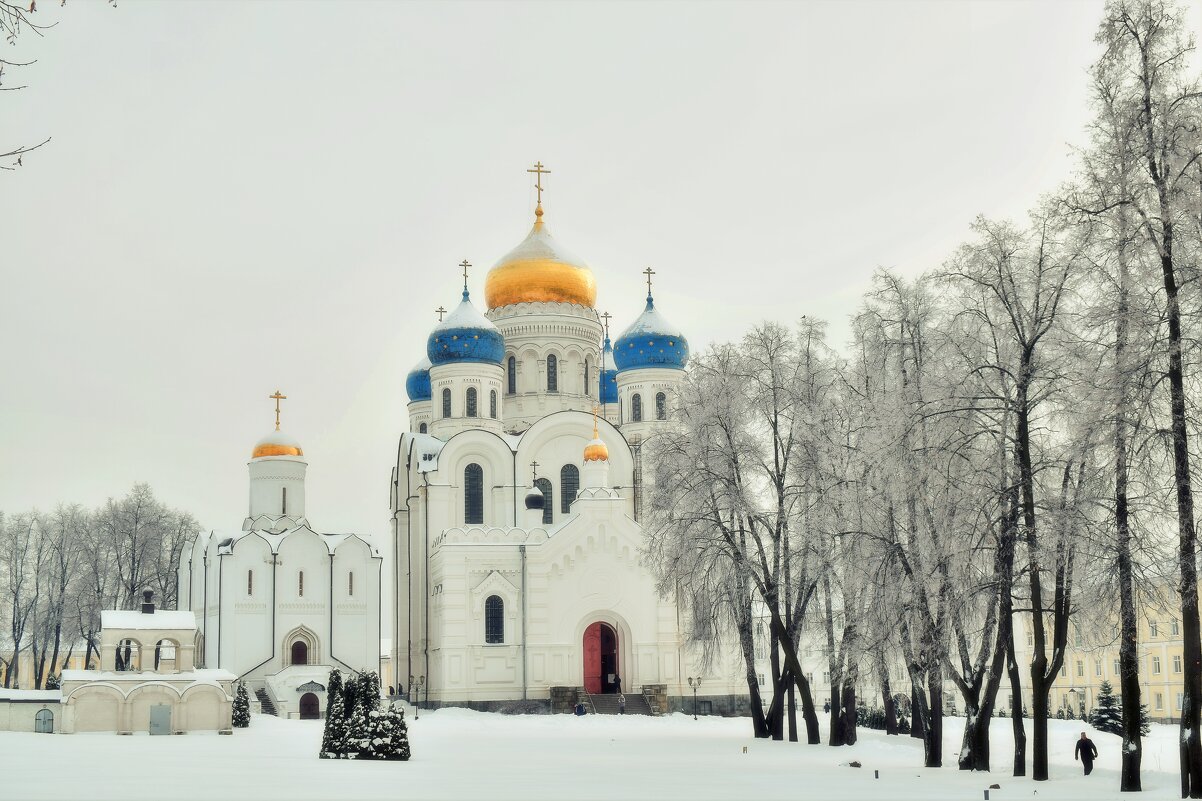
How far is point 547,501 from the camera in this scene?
169ft

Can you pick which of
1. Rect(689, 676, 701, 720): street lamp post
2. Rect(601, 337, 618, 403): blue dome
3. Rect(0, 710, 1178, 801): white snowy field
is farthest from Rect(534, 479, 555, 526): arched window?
Rect(0, 710, 1178, 801): white snowy field

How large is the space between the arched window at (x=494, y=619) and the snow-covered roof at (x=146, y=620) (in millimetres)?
9746

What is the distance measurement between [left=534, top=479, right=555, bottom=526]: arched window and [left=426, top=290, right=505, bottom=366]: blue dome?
5059 mm

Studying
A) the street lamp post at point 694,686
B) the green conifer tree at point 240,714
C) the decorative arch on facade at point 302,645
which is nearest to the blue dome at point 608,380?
the decorative arch on facade at point 302,645

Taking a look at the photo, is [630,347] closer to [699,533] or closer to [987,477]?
[699,533]

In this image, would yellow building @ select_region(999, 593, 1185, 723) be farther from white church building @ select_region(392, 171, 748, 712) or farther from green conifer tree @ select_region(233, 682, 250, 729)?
green conifer tree @ select_region(233, 682, 250, 729)

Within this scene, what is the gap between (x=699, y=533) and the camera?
30.2 m

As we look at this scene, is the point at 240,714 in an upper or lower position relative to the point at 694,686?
lower

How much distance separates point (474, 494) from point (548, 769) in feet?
92.3

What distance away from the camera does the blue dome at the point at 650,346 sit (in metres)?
52.5

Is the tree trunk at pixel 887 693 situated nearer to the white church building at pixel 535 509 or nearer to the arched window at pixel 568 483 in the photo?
the white church building at pixel 535 509

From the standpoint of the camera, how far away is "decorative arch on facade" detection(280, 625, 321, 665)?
5131 cm

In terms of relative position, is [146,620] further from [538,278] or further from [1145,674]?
[1145,674]

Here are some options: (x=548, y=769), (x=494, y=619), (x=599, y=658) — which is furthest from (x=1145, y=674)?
(x=548, y=769)
